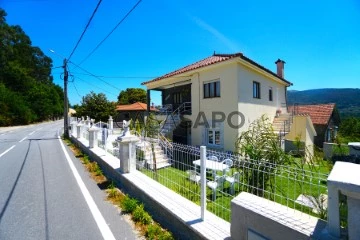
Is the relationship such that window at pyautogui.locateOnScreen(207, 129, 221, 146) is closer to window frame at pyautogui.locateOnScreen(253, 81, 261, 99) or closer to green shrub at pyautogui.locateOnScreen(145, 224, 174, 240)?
window frame at pyautogui.locateOnScreen(253, 81, 261, 99)

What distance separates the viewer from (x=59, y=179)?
6891mm

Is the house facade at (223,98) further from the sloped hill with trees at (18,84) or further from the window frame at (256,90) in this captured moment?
the sloped hill with trees at (18,84)

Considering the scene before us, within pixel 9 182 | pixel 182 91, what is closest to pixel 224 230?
pixel 9 182

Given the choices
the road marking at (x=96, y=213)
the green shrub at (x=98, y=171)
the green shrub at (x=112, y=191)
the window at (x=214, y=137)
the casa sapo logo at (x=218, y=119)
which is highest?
the casa sapo logo at (x=218, y=119)

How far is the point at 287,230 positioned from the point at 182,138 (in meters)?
15.5

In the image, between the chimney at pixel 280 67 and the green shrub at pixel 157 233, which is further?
the chimney at pixel 280 67

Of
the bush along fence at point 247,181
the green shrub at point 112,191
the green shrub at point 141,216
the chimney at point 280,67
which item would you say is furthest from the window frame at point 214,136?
the chimney at point 280,67

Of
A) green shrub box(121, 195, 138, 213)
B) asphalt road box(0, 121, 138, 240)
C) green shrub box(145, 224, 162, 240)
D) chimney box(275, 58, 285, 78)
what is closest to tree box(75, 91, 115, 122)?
chimney box(275, 58, 285, 78)

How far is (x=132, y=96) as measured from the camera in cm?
5709

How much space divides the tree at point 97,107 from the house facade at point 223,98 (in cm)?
1811

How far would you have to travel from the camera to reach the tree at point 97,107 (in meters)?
33.2

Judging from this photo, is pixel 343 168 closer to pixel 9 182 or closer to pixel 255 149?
pixel 255 149

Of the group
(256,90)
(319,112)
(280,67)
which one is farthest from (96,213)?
(319,112)

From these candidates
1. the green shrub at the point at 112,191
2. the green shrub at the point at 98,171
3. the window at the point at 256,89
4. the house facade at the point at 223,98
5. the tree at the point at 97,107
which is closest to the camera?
the green shrub at the point at 112,191
